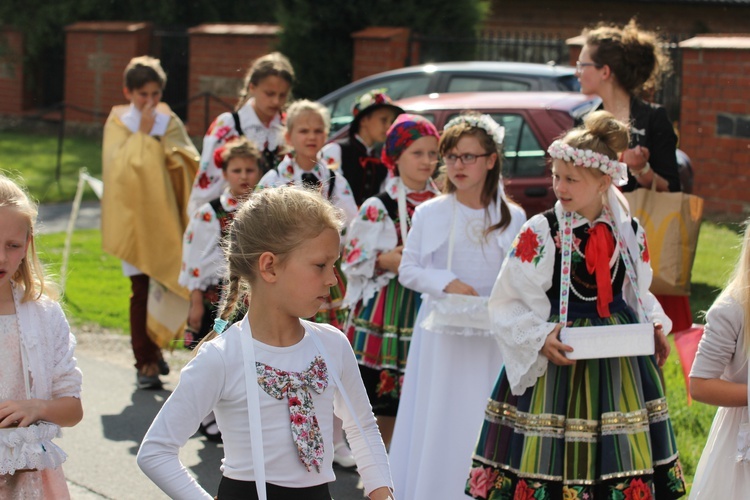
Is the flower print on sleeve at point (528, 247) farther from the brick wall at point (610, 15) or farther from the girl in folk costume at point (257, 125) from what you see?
the brick wall at point (610, 15)

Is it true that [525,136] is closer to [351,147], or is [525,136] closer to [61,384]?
[351,147]

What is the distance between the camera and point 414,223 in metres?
5.17

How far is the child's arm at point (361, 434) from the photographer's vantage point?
9.96 ft

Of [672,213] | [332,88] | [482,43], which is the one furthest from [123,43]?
[672,213]

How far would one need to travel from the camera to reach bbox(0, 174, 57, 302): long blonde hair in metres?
3.45

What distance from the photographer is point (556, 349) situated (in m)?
4.18

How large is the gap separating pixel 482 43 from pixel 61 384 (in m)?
13.3

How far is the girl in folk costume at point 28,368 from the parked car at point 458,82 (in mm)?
7035

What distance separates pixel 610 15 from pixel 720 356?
2335cm

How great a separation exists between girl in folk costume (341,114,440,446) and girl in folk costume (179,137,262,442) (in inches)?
32.6

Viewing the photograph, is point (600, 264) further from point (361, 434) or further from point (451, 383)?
point (361, 434)

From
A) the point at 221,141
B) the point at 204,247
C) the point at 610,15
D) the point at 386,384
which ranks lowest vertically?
the point at 386,384

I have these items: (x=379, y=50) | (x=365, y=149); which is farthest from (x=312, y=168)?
(x=379, y=50)

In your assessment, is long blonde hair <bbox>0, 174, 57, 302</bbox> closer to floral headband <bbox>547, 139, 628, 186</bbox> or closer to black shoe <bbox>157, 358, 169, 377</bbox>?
floral headband <bbox>547, 139, 628, 186</bbox>
